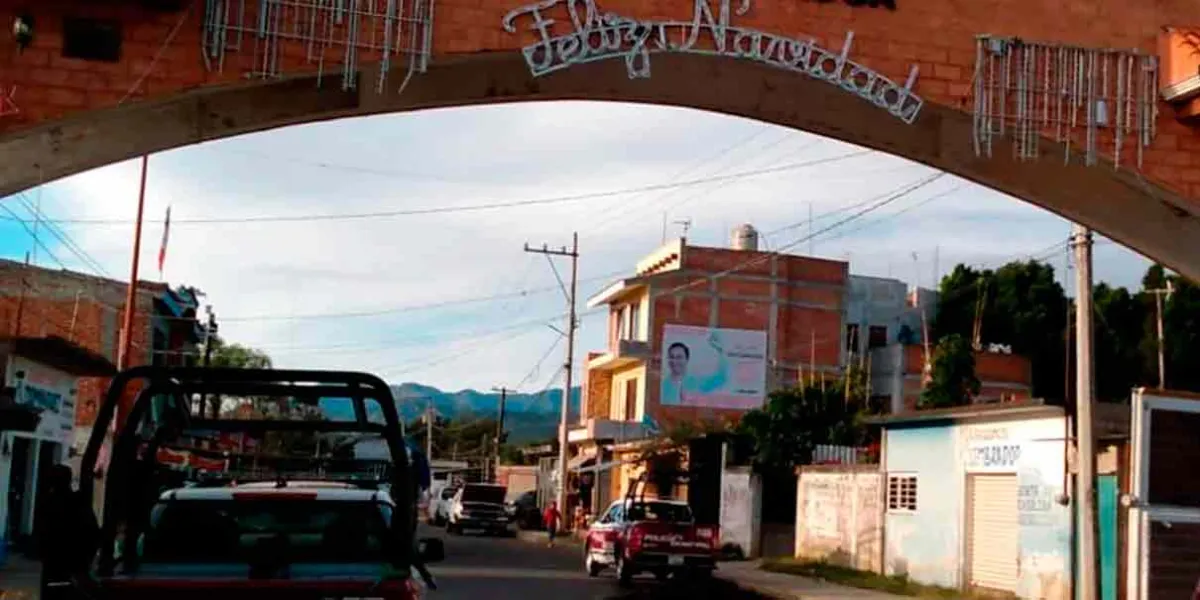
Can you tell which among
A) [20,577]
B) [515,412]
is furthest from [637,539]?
[515,412]

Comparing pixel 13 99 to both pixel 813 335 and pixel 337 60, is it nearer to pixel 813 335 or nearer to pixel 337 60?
pixel 337 60

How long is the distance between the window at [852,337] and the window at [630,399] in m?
9.00

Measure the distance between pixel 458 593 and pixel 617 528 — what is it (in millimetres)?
5667

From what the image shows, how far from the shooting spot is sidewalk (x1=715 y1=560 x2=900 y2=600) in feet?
83.1

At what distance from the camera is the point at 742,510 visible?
39.0 meters

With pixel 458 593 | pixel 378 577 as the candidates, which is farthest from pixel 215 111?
pixel 458 593

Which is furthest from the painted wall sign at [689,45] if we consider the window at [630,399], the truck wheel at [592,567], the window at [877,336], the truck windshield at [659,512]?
→ the window at [877,336]

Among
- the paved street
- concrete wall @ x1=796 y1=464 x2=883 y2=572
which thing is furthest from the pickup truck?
concrete wall @ x1=796 y1=464 x2=883 y2=572

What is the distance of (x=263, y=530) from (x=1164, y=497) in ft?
49.7

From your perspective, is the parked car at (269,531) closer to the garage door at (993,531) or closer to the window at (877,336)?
the garage door at (993,531)

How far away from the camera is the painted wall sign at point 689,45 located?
42.3ft

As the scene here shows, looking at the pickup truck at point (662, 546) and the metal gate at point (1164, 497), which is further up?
the metal gate at point (1164, 497)

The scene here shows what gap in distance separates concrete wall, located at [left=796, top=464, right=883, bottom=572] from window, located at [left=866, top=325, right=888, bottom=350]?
1095 inches

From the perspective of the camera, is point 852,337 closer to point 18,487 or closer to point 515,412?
point 18,487
